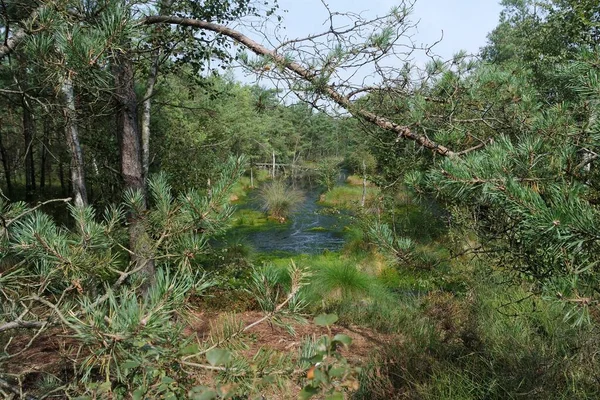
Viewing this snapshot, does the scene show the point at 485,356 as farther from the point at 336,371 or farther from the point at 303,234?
the point at 303,234

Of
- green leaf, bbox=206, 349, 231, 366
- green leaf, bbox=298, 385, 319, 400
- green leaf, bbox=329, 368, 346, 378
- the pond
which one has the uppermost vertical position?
green leaf, bbox=206, 349, 231, 366

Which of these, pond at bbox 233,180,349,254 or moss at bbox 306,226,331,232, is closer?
pond at bbox 233,180,349,254

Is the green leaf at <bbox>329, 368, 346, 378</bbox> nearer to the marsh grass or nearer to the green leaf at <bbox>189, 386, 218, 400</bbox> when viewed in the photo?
the green leaf at <bbox>189, 386, 218, 400</bbox>

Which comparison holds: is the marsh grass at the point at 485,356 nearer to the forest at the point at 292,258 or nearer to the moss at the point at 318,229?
the forest at the point at 292,258

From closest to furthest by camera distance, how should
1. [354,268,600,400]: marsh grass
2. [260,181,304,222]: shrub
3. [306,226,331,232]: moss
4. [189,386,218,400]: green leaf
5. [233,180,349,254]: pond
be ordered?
[189,386,218,400]: green leaf
[354,268,600,400]: marsh grass
[233,180,349,254]: pond
[306,226,331,232]: moss
[260,181,304,222]: shrub

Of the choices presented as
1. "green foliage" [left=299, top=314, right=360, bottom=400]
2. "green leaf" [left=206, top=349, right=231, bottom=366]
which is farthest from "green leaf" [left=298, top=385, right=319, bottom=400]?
"green leaf" [left=206, top=349, right=231, bottom=366]

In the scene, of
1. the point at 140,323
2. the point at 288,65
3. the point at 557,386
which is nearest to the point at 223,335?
the point at 140,323

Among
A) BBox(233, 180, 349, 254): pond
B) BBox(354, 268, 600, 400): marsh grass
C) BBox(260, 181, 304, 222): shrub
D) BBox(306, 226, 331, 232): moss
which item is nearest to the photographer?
BBox(354, 268, 600, 400): marsh grass

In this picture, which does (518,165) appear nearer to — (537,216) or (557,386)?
(537,216)

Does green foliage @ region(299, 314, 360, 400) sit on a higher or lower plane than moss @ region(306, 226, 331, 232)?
higher

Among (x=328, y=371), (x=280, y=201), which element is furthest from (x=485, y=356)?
(x=280, y=201)

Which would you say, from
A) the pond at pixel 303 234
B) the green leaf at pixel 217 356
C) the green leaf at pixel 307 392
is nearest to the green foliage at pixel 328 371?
the green leaf at pixel 307 392

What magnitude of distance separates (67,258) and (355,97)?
1524mm

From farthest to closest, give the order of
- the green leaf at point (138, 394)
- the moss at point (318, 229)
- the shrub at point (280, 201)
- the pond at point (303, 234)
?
the shrub at point (280, 201)
the moss at point (318, 229)
the pond at point (303, 234)
the green leaf at point (138, 394)
